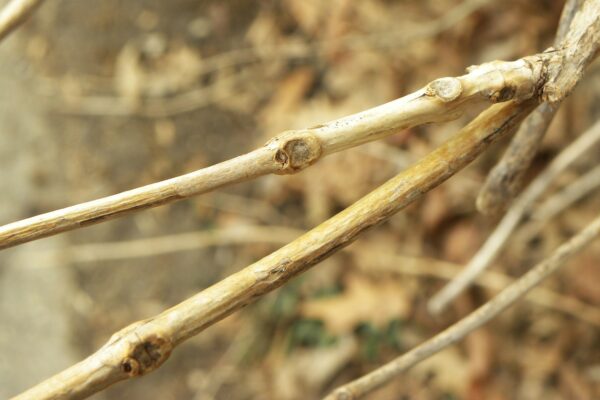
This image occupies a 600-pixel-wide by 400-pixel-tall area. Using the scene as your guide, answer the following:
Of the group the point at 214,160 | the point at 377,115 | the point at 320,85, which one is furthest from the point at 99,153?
the point at 377,115

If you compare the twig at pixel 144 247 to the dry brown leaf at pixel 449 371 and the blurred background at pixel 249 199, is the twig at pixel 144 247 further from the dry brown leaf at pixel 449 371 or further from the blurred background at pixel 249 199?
the dry brown leaf at pixel 449 371

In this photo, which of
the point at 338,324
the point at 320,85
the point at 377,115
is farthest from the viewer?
the point at 320,85

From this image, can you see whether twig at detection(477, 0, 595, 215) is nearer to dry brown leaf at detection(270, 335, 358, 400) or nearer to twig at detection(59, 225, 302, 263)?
dry brown leaf at detection(270, 335, 358, 400)

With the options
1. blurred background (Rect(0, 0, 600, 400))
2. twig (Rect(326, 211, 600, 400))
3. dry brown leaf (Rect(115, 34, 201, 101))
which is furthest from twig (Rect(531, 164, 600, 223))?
dry brown leaf (Rect(115, 34, 201, 101))

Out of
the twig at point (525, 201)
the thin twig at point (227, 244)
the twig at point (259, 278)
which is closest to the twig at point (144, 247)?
the thin twig at point (227, 244)

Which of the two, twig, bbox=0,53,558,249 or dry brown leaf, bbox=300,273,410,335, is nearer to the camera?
twig, bbox=0,53,558,249

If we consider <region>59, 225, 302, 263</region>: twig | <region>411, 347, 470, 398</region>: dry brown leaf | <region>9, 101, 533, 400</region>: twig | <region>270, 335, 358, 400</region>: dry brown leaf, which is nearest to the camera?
<region>9, 101, 533, 400</region>: twig

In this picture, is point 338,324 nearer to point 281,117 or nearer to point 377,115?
point 281,117
